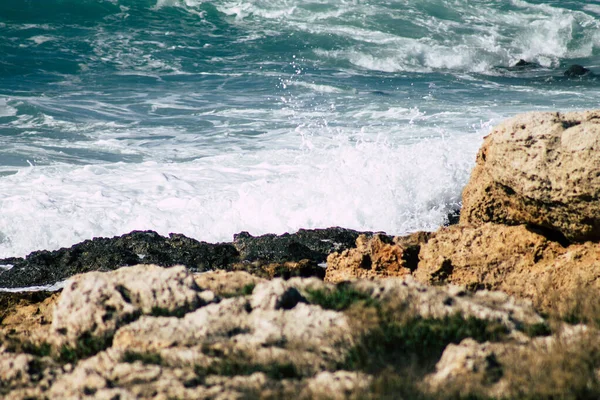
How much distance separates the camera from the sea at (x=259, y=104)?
10336 mm

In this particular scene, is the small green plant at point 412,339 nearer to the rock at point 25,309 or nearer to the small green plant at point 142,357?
the small green plant at point 142,357

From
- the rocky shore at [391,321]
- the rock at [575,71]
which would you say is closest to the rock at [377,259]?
the rocky shore at [391,321]

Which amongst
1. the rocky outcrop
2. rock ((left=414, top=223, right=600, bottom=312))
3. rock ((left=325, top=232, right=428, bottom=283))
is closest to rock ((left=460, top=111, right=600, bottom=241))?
rock ((left=414, top=223, right=600, bottom=312))

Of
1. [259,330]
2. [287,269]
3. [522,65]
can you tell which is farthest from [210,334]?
[522,65]

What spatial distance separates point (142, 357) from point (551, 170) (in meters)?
2.84

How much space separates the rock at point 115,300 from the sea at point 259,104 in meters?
5.89

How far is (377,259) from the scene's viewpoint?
6.14m

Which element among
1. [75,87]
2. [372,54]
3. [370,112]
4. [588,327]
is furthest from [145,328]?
[372,54]

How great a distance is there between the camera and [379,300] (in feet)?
12.6

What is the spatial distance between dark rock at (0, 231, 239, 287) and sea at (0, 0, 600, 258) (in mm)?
1850

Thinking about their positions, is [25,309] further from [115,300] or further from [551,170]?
[551,170]

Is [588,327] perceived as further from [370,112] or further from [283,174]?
[370,112]

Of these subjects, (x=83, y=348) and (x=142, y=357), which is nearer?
(x=142, y=357)

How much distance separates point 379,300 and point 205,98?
15170 mm
